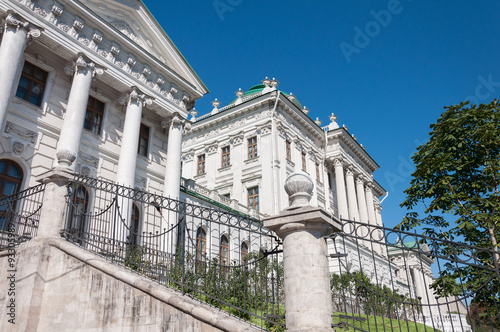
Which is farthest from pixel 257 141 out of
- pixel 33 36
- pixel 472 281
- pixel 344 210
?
pixel 472 281

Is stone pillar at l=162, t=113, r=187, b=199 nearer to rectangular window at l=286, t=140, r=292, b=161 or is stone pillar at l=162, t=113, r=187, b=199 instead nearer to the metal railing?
the metal railing

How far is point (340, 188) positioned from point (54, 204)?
31.2 meters

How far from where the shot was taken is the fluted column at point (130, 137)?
17281 millimetres

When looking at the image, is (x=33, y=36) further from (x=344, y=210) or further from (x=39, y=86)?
(x=344, y=210)

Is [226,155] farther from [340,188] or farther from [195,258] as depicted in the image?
[195,258]

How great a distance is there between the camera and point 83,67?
16.8m

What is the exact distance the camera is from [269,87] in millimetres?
33906

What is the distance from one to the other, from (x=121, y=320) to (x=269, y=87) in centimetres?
2921

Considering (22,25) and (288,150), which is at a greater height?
(288,150)

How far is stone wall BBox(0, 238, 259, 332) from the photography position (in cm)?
595

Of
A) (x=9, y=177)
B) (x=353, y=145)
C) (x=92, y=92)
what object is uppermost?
(x=353, y=145)

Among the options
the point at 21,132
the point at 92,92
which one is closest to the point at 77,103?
the point at 21,132

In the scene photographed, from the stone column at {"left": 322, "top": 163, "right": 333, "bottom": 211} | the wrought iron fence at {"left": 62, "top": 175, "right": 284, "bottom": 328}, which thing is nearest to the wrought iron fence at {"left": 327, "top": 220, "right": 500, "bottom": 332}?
the wrought iron fence at {"left": 62, "top": 175, "right": 284, "bottom": 328}

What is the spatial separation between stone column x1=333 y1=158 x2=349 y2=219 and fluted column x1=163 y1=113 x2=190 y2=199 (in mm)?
19623
